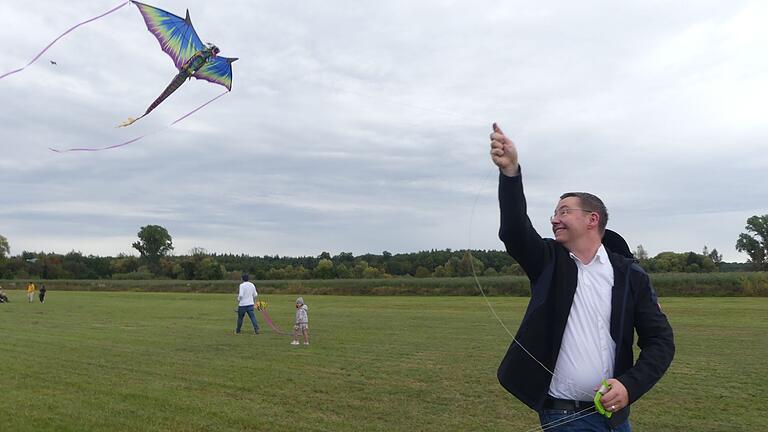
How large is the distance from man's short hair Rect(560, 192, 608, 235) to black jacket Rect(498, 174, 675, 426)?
22 cm

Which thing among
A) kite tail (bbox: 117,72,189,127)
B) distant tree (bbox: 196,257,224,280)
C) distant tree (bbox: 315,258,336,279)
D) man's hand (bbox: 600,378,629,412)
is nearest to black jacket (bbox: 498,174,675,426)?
man's hand (bbox: 600,378,629,412)

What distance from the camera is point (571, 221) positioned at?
3.56m

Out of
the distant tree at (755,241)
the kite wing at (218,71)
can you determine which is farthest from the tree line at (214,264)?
the kite wing at (218,71)

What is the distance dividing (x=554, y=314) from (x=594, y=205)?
0.66m

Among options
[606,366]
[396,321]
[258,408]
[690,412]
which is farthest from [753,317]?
[606,366]

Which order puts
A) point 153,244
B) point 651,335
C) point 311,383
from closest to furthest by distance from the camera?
point 651,335 < point 311,383 < point 153,244

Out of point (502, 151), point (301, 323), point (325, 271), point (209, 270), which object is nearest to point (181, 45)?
point (502, 151)

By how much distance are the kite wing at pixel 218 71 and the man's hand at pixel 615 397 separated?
4.35 m

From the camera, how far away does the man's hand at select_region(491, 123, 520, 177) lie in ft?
10.6

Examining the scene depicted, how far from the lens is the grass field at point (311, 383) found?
7.77m

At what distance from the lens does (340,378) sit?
10875 millimetres

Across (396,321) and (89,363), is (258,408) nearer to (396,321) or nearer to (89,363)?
(89,363)

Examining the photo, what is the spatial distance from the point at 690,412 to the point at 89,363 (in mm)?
10432

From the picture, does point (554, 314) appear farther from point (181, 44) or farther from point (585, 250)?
point (181, 44)
